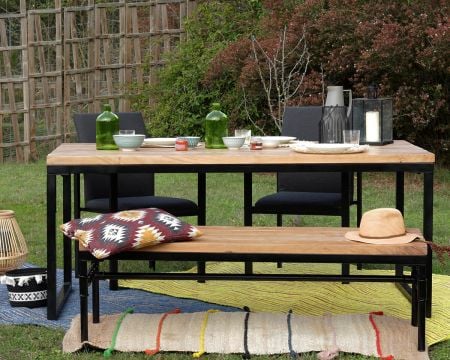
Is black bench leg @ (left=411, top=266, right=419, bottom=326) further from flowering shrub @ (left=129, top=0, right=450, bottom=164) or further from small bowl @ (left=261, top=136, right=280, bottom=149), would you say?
Answer: flowering shrub @ (left=129, top=0, right=450, bottom=164)

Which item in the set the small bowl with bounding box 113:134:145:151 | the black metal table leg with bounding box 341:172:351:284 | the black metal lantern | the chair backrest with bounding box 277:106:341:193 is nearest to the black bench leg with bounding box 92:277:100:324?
the small bowl with bounding box 113:134:145:151

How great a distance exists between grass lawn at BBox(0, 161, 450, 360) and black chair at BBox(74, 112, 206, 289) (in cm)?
58

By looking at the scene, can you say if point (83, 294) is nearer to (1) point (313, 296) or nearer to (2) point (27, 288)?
(2) point (27, 288)

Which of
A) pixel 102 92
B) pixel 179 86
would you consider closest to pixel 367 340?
pixel 179 86

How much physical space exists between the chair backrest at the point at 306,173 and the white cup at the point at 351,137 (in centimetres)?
93

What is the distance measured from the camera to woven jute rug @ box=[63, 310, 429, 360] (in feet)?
12.2

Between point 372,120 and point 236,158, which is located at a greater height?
point 372,120

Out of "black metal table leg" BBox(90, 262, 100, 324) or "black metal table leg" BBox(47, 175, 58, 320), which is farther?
"black metal table leg" BBox(47, 175, 58, 320)

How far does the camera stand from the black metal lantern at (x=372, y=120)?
4.55 m

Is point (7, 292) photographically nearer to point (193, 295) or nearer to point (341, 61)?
point (193, 295)

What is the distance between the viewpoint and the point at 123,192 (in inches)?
207

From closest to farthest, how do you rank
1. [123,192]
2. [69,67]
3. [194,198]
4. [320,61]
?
[123,192] < [194,198] < [320,61] < [69,67]

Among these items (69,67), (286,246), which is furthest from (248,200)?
(69,67)

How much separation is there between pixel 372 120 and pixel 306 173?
0.79 metres
